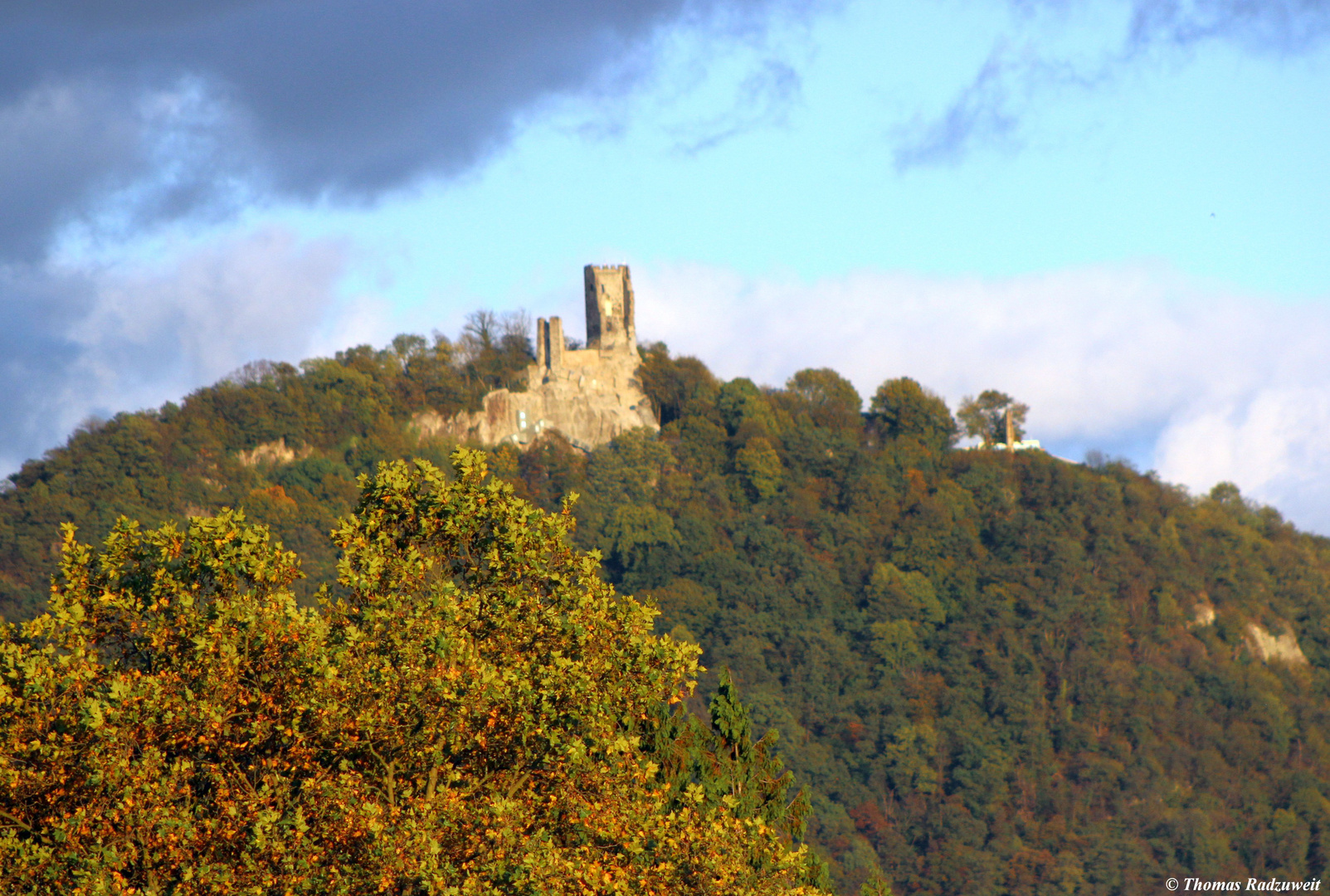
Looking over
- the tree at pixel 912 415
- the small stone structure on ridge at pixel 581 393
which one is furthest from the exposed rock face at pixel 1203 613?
the small stone structure on ridge at pixel 581 393

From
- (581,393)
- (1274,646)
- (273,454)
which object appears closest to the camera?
(273,454)

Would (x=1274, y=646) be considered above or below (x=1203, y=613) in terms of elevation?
below

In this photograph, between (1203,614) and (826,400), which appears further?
(826,400)

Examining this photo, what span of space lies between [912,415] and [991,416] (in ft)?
25.7

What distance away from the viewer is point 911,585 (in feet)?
336

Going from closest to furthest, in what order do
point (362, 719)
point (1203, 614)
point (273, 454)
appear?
point (362, 719), point (273, 454), point (1203, 614)

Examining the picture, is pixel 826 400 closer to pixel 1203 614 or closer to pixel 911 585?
pixel 911 585

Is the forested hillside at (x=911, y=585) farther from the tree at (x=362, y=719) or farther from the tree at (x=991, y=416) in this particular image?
the tree at (x=362, y=719)

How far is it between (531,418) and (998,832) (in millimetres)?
42398

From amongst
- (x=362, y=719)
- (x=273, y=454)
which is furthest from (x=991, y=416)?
(x=362, y=719)

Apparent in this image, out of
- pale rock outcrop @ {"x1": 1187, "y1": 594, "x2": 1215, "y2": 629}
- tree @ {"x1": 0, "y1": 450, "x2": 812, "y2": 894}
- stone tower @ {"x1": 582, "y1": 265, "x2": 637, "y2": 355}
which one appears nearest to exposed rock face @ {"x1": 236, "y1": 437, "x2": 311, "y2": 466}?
stone tower @ {"x1": 582, "y1": 265, "x2": 637, "y2": 355}

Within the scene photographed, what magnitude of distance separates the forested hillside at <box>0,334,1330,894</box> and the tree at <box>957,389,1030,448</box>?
291 cm

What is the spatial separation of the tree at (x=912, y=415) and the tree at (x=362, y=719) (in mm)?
98113

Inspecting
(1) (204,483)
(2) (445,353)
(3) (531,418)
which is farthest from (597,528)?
(1) (204,483)
